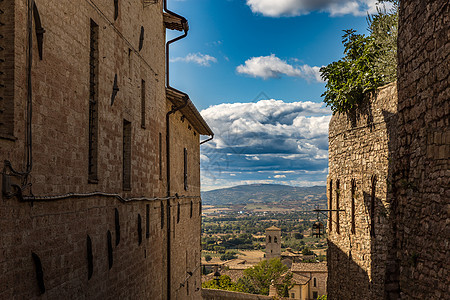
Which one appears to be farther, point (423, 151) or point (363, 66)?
point (363, 66)

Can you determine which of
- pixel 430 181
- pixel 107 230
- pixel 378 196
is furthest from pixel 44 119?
pixel 378 196

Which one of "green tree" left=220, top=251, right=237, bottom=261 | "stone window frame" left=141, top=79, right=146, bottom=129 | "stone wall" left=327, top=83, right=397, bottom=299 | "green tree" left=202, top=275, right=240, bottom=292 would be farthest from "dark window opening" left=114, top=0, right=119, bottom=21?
"green tree" left=220, top=251, right=237, bottom=261

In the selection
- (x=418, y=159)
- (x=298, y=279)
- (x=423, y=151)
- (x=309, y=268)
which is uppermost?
(x=423, y=151)

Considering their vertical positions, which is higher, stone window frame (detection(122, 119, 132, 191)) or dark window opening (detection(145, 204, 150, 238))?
stone window frame (detection(122, 119, 132, 191))

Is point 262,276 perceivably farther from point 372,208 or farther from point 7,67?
point 7,67

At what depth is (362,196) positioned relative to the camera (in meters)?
12.6

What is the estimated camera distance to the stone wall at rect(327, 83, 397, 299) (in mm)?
11391

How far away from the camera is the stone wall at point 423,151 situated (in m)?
5.82

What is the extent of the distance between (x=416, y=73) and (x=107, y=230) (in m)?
6.05

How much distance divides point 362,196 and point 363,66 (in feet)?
11.9

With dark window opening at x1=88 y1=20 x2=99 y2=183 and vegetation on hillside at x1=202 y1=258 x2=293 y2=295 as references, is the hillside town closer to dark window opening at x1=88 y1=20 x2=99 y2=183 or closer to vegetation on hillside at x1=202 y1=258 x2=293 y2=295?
dark window opening at x1=88 y1=20 x2=99 y2=183

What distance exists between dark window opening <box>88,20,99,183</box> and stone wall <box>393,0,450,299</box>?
16.9 feet

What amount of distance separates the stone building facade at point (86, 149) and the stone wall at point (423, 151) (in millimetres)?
5054

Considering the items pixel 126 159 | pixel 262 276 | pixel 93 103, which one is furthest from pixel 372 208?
pixel 262 276
